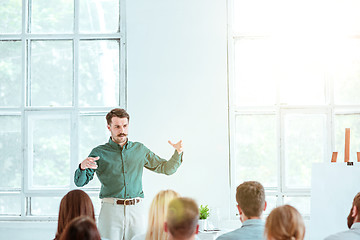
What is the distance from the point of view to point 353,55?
4953 mm

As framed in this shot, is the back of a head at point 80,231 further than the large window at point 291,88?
No

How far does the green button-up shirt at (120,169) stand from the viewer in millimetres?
4125

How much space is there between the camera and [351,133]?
491cm

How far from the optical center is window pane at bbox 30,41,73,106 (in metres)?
5.09

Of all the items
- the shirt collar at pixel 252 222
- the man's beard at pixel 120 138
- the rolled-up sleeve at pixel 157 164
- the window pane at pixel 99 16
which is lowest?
the shirt collar at pixel 252 222

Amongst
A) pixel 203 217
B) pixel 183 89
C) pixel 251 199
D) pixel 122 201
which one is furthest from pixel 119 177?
pixel 251 199

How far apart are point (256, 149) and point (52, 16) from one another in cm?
261

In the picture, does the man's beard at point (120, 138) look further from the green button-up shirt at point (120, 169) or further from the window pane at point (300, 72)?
the window pane at point (300, 72)

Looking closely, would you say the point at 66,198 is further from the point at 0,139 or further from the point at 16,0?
the point at 16,0

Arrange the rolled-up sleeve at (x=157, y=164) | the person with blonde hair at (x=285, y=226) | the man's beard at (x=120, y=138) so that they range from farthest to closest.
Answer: the rolled-up sleeve at (x=157, y=164) → the man's beard at (x=120, y=138) → the person with blonde hair at (x=285, y=226)

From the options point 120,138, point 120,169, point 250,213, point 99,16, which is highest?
point 99,16

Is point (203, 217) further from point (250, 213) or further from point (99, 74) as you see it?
point (99, 74)

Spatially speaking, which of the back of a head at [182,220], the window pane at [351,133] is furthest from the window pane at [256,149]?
the back of a head at [182,220]

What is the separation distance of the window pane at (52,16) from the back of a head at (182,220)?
3261 millimetres
